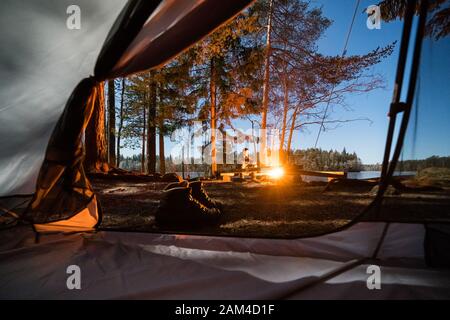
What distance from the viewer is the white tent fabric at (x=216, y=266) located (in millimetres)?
922

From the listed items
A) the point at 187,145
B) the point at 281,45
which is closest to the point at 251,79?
the point at 281,45

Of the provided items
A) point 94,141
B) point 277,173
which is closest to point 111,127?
point 94,141

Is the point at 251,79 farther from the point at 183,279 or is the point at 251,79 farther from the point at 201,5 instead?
the point at 183,279

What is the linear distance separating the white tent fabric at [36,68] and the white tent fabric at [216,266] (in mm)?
602

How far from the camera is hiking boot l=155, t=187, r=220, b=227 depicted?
94.0 inches

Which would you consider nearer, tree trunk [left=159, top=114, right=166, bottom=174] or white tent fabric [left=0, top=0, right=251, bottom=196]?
white tent fabric [left=0, top=0, right=251, bottom=196]

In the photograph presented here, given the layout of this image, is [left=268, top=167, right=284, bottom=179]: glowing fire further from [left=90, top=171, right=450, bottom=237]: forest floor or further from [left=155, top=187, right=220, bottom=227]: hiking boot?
[left=155, top=187, right=220, bottom=227]: hiking boot

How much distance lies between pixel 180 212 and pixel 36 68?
1807mm

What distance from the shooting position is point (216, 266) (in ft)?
3.79

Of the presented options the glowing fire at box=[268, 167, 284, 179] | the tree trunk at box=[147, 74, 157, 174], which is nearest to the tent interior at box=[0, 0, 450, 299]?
the glowing fire at box=[268, 167, 284, 179]

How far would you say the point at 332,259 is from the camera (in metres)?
1.29

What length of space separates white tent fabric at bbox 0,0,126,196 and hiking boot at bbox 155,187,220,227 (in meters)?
1.23

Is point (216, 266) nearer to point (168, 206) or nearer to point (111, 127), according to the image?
point (168, 206)

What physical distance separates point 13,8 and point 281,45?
9.48 metres
